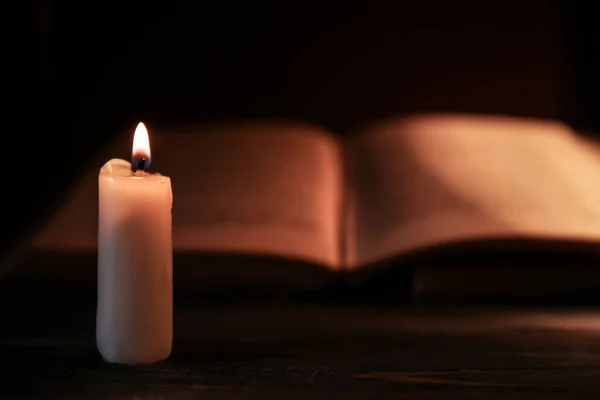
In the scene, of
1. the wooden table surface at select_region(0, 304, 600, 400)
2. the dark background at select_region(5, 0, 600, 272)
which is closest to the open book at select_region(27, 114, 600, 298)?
the wooden table surface at select_region(0, 304, 600, 400)

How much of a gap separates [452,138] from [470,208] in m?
0.24

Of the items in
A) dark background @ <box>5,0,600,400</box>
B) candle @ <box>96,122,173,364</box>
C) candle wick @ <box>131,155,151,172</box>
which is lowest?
candle @ <box>96,122,173,364</box>

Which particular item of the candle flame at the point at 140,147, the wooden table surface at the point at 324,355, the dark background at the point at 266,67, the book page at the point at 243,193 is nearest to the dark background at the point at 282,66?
the dark background at the point at 266,67

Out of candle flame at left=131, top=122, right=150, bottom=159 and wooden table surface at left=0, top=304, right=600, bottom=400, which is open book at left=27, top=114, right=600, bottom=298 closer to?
wooden table surface at left=0, top=304, right=600, bottom=400

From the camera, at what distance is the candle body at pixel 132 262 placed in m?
0.54

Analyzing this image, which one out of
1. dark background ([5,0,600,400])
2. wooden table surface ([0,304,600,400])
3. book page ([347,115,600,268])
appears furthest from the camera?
dark background ([5,0,600,400])

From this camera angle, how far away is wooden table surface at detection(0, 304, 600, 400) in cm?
52

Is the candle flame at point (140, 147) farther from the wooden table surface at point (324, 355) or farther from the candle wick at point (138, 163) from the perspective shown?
the wooden table surface at point (324, 355)

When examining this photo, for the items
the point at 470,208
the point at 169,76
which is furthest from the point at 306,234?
the point at 169,76

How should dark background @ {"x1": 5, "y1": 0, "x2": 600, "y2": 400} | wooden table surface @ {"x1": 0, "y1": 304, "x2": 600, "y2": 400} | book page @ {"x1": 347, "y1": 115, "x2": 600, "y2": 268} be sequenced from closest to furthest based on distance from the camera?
A: wooden table surface @ {"x1": 0, "y1": 304, "x2": 600, "y2": 400}
book page @ {"x1": 347, "y1": 115, "x2": 600, "y2": 268}
dark background @ {"x1": 5, "y1": 0, "x2": 600, "y2": 400}

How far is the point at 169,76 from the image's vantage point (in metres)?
1.42

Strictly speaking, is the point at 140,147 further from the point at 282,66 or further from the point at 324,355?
the point at 282,66

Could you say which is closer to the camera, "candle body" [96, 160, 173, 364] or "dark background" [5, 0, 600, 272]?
"candle body" [96, 160, 173, 364]

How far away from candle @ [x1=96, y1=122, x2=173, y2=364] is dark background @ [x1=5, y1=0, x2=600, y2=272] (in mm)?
881
